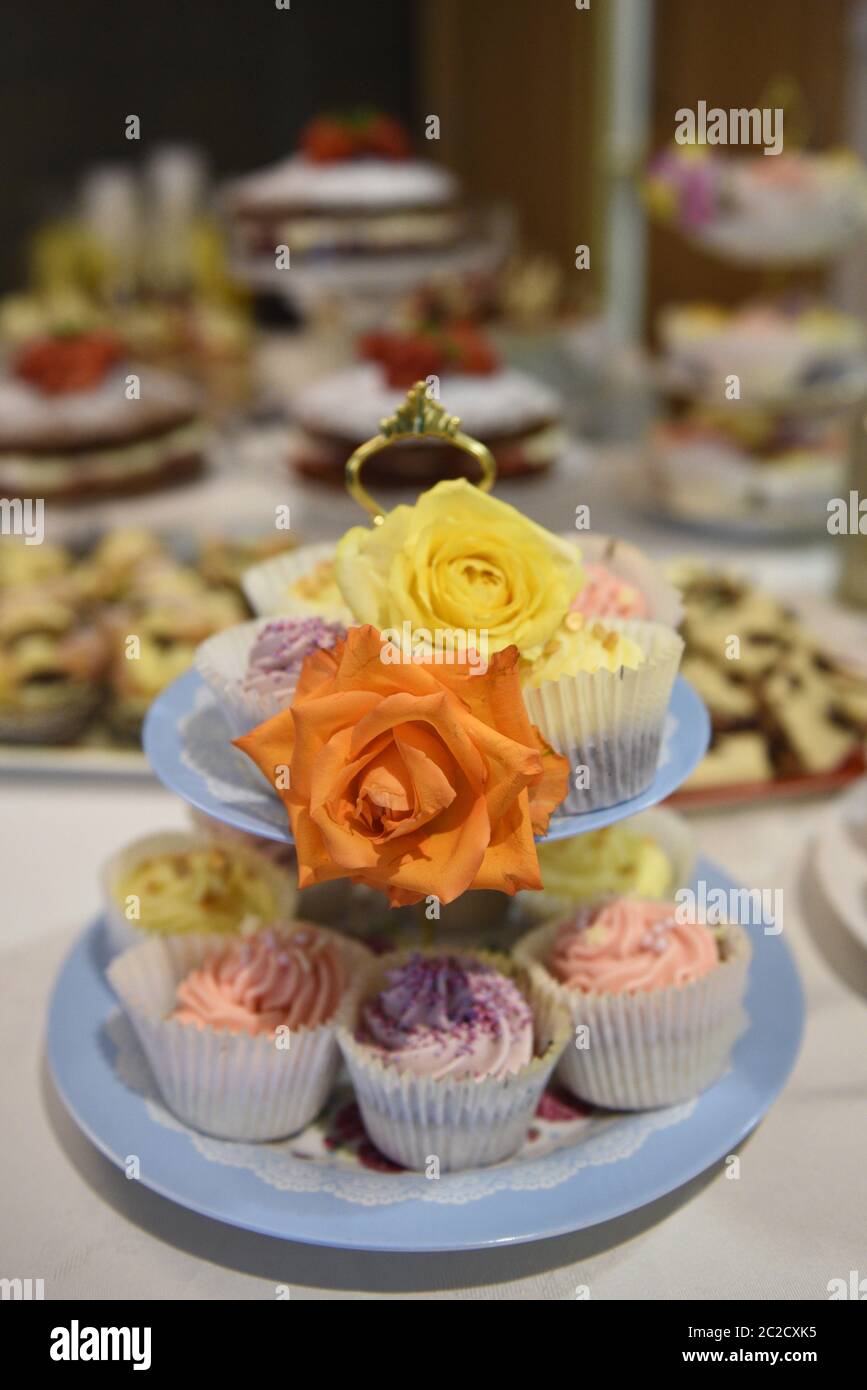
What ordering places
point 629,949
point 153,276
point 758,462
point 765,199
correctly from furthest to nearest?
point 153,276 < point 758,462 < point 765,199 < point 629,949

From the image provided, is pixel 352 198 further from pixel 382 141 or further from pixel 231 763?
pixel 231 763

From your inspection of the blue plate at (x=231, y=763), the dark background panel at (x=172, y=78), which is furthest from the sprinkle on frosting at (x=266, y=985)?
the dark background panel at (x=172, y=78)

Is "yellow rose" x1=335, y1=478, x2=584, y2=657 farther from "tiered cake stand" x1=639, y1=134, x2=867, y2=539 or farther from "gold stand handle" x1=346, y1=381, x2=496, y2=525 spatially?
"tiered cake stand" x1=639, y1=134, x2=867, y2=539

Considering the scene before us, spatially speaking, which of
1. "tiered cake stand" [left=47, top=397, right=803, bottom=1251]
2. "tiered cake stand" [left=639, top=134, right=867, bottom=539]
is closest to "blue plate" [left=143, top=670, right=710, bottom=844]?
"tiered cake stand" [left=47, top=397, right=803, bottom=1251]

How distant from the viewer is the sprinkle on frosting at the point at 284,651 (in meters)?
0.83

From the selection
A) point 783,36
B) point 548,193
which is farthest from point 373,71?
point 783,36

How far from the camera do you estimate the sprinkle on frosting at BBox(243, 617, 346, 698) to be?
835 mm

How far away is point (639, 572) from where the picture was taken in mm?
973

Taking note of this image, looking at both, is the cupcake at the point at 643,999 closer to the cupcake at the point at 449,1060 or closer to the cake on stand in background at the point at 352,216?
the cupcake at the point at 449,1060

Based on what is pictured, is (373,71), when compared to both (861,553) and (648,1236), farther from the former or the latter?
(648,1236)

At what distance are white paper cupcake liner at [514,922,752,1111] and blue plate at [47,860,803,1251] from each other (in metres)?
0.02

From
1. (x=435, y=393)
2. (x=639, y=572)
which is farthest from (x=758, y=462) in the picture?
(x=639, y=572)

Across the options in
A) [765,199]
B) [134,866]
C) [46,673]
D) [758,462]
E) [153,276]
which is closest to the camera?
[134,866]

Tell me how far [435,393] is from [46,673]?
696 mm
